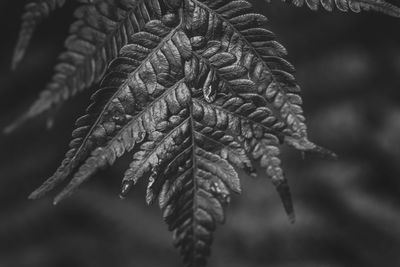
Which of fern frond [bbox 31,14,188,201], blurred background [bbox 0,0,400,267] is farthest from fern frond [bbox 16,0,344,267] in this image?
blurred background [bbox 0,0,400,267]

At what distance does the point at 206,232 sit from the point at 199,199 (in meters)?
0.05

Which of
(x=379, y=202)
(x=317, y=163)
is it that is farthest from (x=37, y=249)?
Result: (x=379, y=202)

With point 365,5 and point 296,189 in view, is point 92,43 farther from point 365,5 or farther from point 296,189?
point 296,189

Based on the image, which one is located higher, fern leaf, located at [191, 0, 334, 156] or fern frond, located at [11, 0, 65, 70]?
fern frond, located at [11, 0, 65, 70]

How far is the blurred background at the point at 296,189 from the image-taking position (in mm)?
2355

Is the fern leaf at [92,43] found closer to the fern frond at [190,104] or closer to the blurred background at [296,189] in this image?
the fern frond at [190,104]

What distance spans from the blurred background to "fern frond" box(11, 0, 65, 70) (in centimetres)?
157

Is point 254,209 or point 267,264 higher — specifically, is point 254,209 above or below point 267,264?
above

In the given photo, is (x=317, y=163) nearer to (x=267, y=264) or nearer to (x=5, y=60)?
(x=267, y=264)

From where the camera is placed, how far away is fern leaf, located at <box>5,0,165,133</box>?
687 mm

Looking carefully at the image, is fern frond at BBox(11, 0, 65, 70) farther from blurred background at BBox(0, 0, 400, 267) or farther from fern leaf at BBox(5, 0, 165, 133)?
blurred background at BBox(0, 0, 400, 267)

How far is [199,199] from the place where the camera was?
2.51 ft

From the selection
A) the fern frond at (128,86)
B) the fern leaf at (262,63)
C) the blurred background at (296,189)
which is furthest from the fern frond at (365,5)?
the blurred background at (296,189)

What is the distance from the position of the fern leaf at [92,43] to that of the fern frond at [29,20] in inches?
1.8
